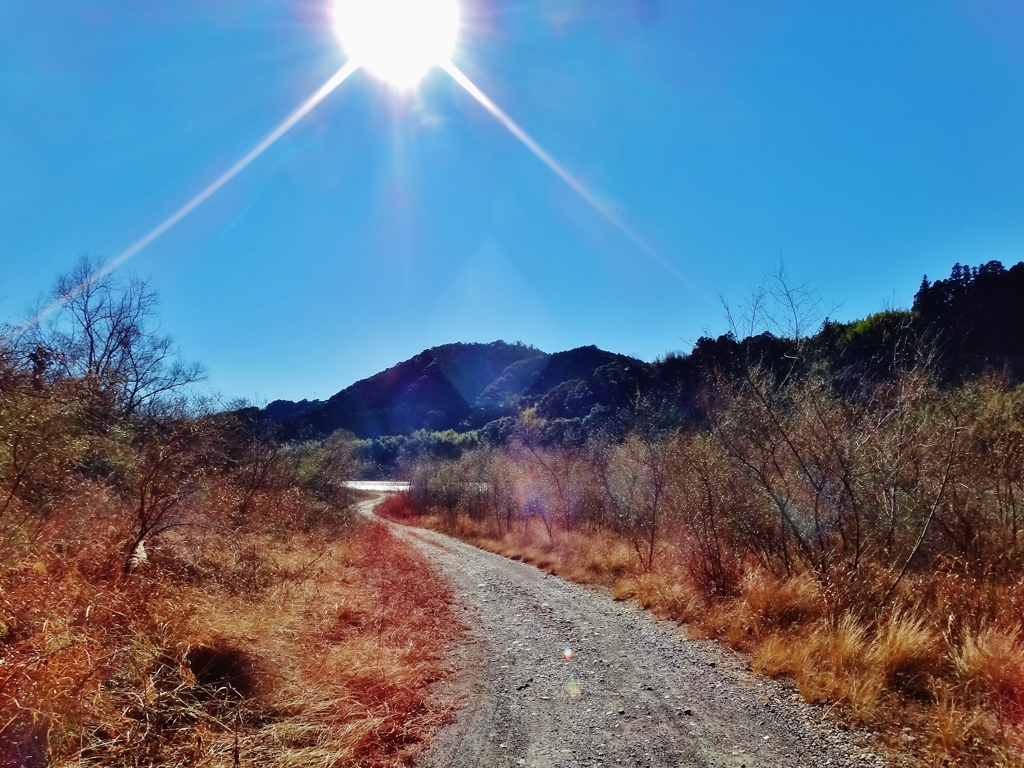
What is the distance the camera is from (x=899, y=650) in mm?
5668

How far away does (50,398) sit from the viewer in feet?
19.4

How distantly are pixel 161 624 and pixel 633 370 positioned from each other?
52584mm

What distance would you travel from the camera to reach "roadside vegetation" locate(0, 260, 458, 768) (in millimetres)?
3932

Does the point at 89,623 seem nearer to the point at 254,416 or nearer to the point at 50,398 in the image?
the point at 50,398

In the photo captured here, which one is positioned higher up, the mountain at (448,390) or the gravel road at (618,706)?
the mountain at (448,390)

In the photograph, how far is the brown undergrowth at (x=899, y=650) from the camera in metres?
4.45

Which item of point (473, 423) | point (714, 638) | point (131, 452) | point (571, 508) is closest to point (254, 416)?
point (571, 508)

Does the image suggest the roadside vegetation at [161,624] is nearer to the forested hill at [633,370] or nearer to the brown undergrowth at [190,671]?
the brown undergrowth at [190,671]

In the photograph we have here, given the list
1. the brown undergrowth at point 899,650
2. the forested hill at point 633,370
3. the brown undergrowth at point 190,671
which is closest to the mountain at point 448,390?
the forested hill at point 633,370

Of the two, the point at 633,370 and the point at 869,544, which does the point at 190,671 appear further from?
the point at 633,370

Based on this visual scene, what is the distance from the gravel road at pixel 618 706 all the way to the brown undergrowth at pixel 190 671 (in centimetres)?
56

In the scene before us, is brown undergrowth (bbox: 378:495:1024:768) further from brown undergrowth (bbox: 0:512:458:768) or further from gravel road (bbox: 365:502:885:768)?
brown undergrowth (bbox: 0:512:458:768)

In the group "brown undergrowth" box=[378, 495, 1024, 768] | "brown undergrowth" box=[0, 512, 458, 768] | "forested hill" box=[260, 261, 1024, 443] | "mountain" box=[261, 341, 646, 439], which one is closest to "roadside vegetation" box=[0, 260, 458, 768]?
"brown undergrowth" box=[0, 512, 458, 768]

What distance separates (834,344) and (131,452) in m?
12.5
